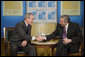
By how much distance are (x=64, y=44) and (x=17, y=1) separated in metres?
2.75

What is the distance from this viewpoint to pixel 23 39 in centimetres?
473

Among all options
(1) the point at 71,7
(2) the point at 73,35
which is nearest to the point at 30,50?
(2) the point at 73,35

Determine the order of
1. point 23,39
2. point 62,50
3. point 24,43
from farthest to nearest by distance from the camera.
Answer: point 23,39 < point 24,43 < point 62,50

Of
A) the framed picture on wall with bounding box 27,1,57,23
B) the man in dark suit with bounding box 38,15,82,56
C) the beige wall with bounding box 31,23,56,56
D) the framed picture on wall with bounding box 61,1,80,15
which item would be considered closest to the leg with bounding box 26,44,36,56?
the man in dark suit with bounding box 38,15,82,56

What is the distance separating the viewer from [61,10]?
6.39 m

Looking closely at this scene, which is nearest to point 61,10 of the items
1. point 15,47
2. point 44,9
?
point 44,9

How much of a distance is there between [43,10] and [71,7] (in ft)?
3.14

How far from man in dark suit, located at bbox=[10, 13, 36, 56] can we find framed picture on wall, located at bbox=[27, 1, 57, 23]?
1.76 metres

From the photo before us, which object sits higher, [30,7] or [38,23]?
[30,7]

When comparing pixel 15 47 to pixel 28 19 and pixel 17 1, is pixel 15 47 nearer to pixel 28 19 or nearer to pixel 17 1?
pixel 28 19

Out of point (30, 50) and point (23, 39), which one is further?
point (23, 39)

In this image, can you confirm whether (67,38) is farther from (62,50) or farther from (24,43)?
(24,43)

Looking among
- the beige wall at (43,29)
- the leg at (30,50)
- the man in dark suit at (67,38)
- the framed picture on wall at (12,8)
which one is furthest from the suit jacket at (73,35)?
the framed picture on wall at (12,8)

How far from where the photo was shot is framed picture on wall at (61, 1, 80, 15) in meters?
6.37
